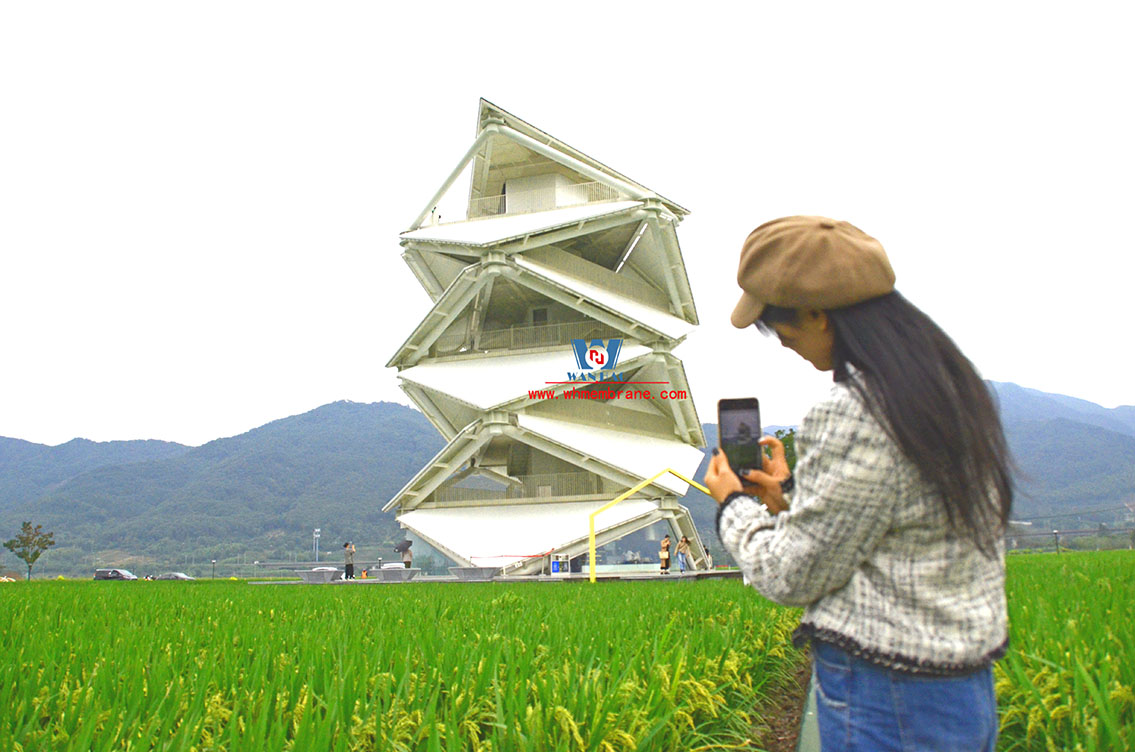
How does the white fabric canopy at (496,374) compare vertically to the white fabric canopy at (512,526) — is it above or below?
above

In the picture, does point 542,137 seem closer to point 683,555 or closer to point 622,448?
point 622,448

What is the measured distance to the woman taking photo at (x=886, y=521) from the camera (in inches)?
69.5

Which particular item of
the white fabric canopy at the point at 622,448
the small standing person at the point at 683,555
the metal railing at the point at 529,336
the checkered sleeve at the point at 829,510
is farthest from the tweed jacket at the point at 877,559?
the metal railing at the point at 529,336

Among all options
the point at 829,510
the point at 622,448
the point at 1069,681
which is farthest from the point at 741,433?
the point at 622,448

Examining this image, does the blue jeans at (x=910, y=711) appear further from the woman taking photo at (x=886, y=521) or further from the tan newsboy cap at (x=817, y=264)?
the tan newsboy cap at (x=817, y=264)

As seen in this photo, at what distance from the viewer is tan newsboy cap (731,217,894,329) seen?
1.89 m

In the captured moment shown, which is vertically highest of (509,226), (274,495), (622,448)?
(509,226)

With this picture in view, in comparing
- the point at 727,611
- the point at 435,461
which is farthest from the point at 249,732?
the point at 435,461

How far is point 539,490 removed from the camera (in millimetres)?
28672

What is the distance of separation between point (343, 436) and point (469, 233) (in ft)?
582

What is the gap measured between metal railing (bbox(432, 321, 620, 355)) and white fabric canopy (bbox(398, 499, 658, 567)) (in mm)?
5621

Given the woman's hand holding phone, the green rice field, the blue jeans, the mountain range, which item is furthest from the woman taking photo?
the mountain range

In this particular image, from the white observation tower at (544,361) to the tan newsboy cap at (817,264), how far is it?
23.3 m

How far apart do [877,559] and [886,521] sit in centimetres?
10
